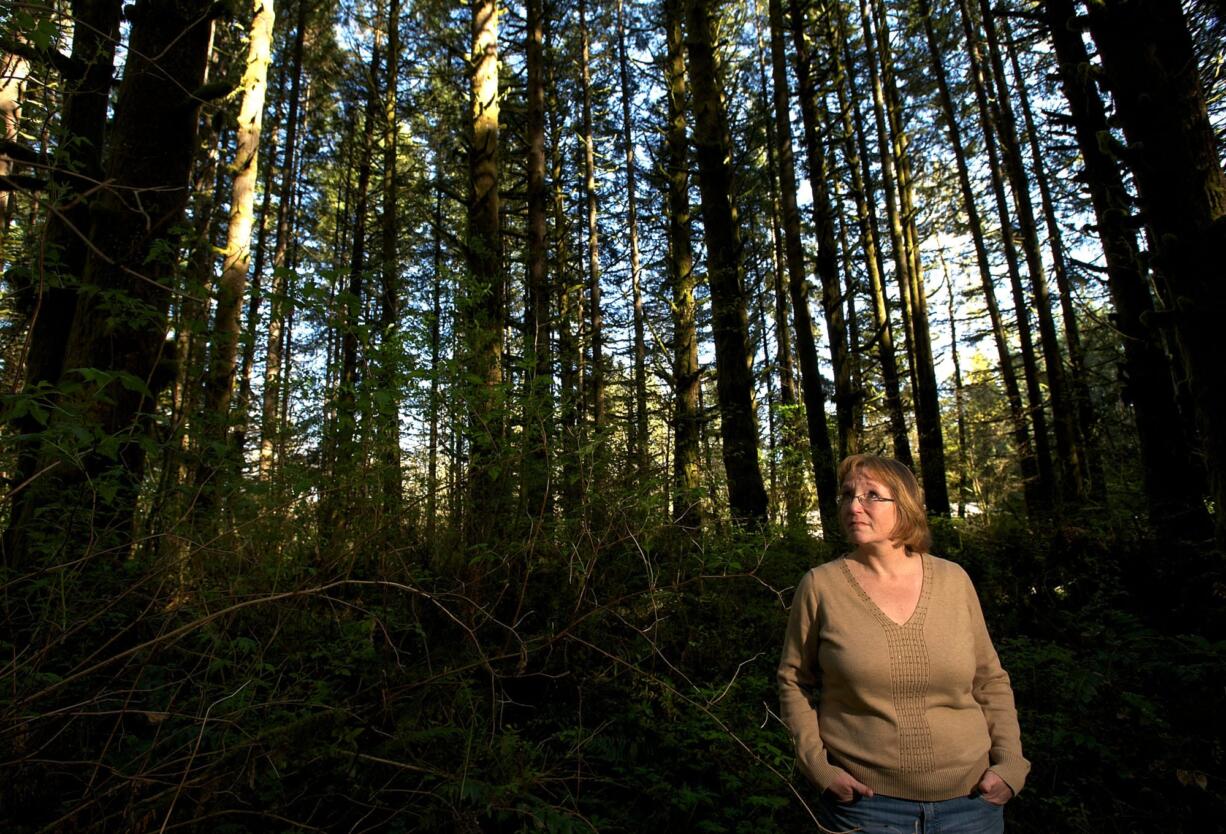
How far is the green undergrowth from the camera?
2.28 metres

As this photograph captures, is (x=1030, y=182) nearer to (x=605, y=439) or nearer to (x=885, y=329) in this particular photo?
(x=885, y=329)

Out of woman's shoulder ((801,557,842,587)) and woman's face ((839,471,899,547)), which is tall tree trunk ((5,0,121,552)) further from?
woman's face ((839,471,899,547))

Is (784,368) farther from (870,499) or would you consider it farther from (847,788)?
(847,788)

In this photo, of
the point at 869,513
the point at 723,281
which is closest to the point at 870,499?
the point at 869,513

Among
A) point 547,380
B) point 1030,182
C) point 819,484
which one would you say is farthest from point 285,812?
point 1030,182

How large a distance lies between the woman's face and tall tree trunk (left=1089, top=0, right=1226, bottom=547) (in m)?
2.57

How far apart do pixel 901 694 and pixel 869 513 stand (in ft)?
1.89

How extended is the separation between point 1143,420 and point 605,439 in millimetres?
5370

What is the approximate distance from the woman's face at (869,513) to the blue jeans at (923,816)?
80cm

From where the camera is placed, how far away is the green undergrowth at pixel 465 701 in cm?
228

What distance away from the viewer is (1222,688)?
3.38 metres

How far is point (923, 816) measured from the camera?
184cm

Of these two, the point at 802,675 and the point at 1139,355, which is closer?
the point at 802,675

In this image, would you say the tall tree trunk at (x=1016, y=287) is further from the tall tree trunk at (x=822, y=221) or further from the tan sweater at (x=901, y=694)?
the tan sweater at (x=901, y=694)
